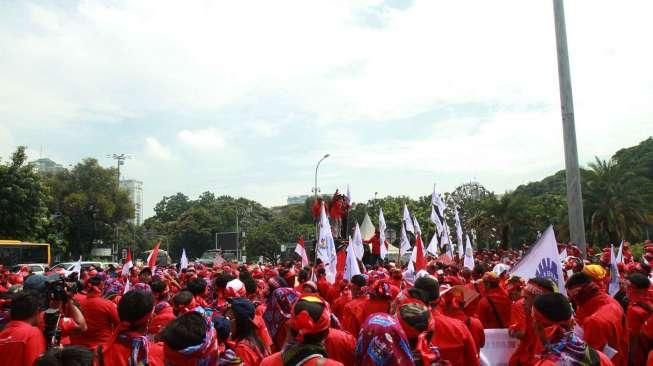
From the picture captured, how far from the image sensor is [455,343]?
16.0 feet

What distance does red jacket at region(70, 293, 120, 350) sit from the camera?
571 cm

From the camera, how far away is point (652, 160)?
6200cm

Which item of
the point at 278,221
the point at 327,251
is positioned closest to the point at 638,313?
the point at 327,251

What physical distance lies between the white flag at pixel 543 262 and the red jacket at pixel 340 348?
7.81 ft

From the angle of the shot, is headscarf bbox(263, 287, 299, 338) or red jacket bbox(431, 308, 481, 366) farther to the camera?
headscarf bbox(263, 287, 299, 338)

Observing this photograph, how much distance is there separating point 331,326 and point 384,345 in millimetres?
2105

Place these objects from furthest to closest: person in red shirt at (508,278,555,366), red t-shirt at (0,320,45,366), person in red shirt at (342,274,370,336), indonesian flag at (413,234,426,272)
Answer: indonesian flag at (413,234,426,272)
person in red shirt at (342,274,370,336)
person in red shirt at (508,278,555,366)
red t-shirt at (0,320,45,366)

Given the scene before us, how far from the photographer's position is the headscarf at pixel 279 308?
5809mm

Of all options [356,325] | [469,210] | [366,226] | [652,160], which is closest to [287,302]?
[356,325]

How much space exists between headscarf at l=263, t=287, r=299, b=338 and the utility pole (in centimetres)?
742

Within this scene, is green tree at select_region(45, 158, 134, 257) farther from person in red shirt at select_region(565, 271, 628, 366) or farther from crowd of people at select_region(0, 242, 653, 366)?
person in red shirt at select_region(565, 271, 628, 366)

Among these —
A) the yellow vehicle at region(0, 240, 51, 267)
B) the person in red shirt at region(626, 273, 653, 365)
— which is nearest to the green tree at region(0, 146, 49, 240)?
the yellow vehicle at region(0, 240, 51, 267)

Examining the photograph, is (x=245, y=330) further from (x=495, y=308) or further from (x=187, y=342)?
(x=495, y=308)

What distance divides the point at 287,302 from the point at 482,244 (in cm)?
5366
